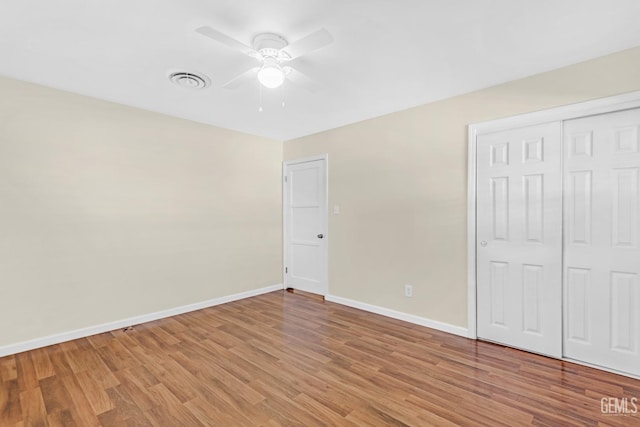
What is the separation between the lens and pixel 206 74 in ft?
8.40

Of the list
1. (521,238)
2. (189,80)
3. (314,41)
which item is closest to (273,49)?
(314,41)

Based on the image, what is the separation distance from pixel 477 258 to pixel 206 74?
3130 mm

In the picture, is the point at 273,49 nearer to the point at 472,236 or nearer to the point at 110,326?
the point at 472,236

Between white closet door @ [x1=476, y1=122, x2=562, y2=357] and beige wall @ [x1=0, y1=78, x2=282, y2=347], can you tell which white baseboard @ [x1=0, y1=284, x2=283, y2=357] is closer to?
beige wall @ [x1=0, y1=78, x2=282, y2=347]

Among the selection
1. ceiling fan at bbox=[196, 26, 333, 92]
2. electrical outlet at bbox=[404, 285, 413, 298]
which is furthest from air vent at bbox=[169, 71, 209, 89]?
electrical outlet at bbox=[404, 285, 413, 298]

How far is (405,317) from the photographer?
11.1 feet

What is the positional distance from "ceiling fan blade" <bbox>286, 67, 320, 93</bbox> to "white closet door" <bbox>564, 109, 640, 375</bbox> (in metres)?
2.22

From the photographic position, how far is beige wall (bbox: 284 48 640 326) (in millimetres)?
2498

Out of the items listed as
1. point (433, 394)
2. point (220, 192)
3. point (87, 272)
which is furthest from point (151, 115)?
point (433, 394)

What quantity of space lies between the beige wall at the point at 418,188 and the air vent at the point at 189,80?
76.9 inches

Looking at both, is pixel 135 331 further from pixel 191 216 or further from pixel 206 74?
pixel 206 74

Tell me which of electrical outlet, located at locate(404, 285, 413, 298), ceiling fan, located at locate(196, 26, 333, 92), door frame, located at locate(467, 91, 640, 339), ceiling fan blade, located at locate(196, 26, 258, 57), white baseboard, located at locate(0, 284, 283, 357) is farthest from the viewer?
electrical outlet, located at locate(404, 285, 413, 298)

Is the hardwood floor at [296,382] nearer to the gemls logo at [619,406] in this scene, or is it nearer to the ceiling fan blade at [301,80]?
the gemls logo at [619,406]

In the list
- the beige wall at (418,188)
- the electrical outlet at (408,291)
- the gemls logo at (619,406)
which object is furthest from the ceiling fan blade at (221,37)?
the gemls logo at (619,406)
